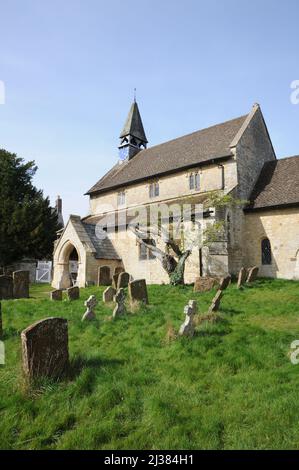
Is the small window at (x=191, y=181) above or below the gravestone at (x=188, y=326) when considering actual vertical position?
above

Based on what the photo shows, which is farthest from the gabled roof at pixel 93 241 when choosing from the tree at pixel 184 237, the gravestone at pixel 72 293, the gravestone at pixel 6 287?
the gravestone at pixel 72 293

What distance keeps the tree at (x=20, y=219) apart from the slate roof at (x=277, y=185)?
2068 centimetres

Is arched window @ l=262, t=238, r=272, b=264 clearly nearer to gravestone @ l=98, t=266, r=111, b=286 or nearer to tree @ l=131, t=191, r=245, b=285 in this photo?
tree @ l=131, t=191, r=245, b=285

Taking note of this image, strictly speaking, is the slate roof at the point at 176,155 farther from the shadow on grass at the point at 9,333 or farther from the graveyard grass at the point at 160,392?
the shadow on grass at the point at 9,333

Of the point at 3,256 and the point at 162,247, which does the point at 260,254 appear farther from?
the point at 3,256

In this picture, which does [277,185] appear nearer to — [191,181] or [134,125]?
[191,181]

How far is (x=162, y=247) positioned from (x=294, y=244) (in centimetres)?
719

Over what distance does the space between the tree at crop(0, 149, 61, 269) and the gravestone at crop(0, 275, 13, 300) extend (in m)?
17.5

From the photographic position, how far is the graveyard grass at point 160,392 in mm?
3797

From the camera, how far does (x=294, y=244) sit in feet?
55.1

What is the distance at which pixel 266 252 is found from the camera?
18062mm

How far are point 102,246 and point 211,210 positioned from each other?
25.4ft

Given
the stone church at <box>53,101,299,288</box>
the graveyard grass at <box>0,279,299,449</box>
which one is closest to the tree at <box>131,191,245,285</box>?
the stone church at <box>53,101,299,288</box>
